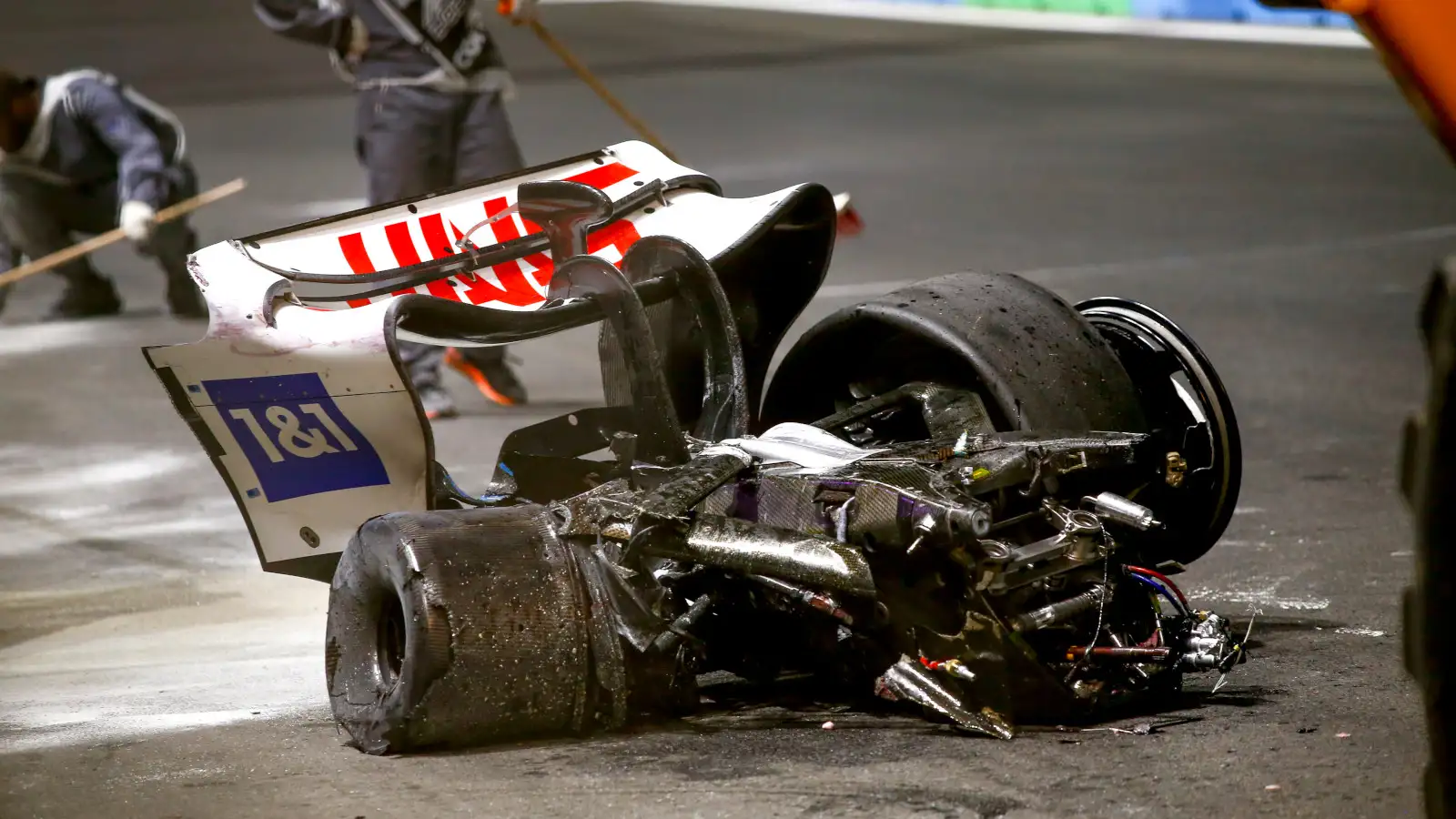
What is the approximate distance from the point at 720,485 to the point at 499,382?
15.3 feet

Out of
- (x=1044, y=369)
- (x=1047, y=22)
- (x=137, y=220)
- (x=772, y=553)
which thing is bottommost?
(x=1047, y=22)

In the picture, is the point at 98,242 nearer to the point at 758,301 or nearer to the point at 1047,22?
the point at 758,301

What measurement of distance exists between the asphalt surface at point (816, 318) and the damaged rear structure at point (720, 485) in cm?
17

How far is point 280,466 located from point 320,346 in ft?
1.22

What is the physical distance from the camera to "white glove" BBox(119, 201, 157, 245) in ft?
32.8

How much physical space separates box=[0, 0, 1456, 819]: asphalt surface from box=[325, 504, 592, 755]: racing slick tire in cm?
9

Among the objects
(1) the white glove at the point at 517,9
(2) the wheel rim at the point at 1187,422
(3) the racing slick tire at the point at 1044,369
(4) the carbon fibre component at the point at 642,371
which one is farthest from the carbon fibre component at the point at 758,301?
(1) the white glove at the point at 517,9

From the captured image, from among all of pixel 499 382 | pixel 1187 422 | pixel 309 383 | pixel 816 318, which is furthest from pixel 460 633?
pixel 816 318

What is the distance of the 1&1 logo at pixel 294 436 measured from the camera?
4508 mm

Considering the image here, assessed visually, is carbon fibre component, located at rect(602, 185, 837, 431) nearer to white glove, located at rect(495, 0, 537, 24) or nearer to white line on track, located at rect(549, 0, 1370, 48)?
white glove, located at rect(495, 0, 537, 24)

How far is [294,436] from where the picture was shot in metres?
4.60

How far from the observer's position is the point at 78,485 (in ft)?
25.1

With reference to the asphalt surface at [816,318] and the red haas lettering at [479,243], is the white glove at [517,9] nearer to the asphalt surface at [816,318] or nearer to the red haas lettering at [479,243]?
the asphalt surface at [816,318]

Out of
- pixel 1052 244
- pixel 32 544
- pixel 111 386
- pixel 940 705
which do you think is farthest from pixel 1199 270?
pixel 940 705
